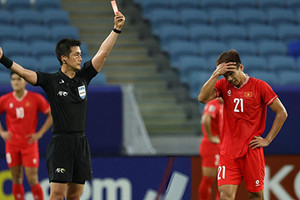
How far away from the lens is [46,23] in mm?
13875

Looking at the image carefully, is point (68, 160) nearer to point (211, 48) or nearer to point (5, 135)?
point (5, 135)

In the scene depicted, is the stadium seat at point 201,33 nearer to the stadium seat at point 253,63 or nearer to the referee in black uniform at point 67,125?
the stadium seat at point 253,63

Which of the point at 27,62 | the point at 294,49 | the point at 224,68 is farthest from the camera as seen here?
the point at 294,49

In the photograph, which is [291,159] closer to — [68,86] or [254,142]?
[254,142]

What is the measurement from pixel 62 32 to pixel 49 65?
161 cm

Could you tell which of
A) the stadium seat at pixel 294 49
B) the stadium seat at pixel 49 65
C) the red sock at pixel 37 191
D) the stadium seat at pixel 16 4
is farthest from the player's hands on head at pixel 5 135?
the stadium seat at pixel 294 49

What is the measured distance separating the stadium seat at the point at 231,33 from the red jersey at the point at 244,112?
784 centimetres

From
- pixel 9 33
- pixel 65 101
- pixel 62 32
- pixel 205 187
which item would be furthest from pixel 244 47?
pixel 65 101

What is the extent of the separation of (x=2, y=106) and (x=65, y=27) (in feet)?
15.2

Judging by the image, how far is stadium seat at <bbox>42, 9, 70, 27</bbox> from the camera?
1390 centimetres

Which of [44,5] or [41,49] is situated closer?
[41,49]

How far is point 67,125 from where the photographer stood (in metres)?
6.38

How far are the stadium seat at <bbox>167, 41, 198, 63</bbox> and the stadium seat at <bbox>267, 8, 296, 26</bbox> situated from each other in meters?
2.67

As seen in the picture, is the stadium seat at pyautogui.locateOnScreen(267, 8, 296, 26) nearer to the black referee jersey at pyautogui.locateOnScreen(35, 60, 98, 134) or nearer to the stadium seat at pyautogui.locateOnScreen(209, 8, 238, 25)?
the stadium seat at pyautogui.locateOnScreen(209, 8, 238, 25)
